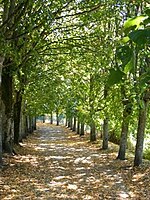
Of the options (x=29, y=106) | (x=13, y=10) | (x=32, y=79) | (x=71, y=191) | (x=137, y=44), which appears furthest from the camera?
(x=29, y=106)

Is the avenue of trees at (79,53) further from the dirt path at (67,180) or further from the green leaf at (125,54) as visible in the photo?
the dirt path at (67,180)

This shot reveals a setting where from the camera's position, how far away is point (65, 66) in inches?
983

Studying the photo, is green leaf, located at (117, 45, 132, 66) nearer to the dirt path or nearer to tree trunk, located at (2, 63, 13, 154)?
the dirt path

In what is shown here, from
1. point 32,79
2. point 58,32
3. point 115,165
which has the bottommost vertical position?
point 115,165

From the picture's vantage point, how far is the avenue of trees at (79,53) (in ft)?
6.75

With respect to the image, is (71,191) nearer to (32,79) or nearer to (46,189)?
(46,189)

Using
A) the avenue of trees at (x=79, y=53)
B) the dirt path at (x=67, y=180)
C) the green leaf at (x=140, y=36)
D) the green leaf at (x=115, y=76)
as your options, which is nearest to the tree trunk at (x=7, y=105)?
the avenue of trees at (x=79, y=53)

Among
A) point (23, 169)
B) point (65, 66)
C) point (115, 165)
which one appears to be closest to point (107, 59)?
point (115, 165)

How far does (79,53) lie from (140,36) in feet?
55.3

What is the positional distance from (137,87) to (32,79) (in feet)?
78.0

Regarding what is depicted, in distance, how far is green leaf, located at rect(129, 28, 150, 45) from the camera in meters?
1.12

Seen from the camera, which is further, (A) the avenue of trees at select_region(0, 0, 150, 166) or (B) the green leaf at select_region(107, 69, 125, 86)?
(A) the avenue of trees at select_region(0, 0, 150, 166)

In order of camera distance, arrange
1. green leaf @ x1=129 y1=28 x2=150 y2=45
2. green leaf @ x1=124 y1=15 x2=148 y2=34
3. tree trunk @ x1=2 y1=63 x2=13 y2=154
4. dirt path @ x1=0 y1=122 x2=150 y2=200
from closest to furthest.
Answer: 1. green leaf @ x1=129 y1=28 x2=150 y2=45
2. green leaf @ x1=124 y1=15 x2=148 y2=34
3. dirt path @ x1=0 y1=122 x2=150 y2=200
4. tree trunk @ x1=2 y1=63 x2=13 y2=154

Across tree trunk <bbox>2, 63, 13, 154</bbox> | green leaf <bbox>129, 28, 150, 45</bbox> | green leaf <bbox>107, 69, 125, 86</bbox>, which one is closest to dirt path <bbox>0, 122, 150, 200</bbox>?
tree trunk <bbox>2, 63, 13, 154</bbox>
